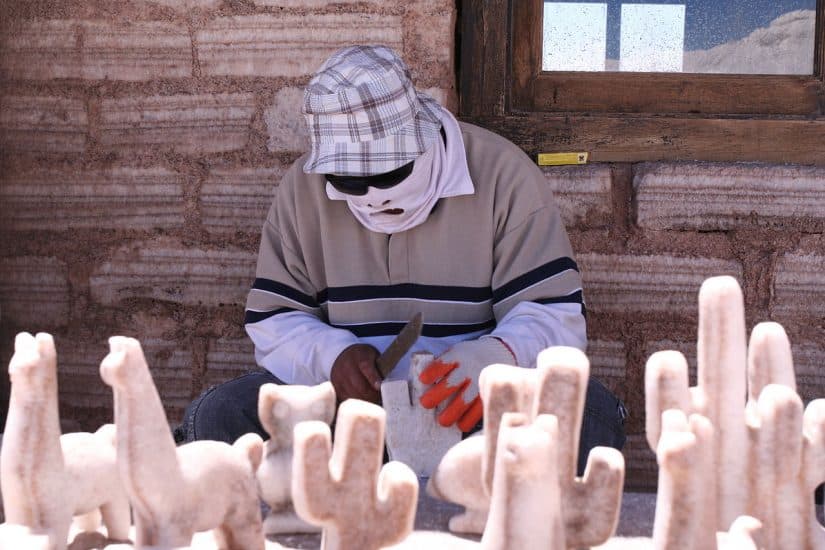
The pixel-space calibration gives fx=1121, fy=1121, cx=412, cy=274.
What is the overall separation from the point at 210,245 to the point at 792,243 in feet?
5.51

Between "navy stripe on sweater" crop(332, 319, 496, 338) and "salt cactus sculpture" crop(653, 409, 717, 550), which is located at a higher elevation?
"salt cactus sculpture" crop(653, 409, 717, 550)

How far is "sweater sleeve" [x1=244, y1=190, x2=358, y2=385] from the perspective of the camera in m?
2.72

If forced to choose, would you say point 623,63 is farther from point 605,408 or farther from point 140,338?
point 140,338

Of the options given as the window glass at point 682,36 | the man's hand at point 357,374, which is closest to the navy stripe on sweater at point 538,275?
the man's hand at point 357,374

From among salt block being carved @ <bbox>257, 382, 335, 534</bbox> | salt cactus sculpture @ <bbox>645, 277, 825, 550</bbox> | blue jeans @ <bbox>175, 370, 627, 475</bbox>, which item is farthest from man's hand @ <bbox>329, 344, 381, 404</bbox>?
salt cactus sculpture @ <bbox>645, 277, 825, 550</bbox>

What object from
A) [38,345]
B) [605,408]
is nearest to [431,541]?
[38,345]

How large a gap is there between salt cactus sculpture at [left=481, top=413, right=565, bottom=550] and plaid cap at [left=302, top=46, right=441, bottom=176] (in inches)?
50.9

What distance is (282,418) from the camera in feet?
5.60

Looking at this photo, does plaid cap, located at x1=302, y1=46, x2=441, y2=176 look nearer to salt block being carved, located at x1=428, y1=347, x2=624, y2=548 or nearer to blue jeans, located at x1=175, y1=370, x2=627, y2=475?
blue jeans, located at x1=175, y1=370, x2=627, y2=475

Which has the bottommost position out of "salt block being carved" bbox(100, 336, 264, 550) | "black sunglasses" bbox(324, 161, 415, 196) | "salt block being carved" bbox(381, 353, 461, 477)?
"salt block being carved" bbox(381, 353, 461, 477)

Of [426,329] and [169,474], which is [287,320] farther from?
[169,474]

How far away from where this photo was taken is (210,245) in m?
3.31

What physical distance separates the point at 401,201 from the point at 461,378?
50cm

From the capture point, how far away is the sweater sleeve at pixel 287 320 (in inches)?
107
